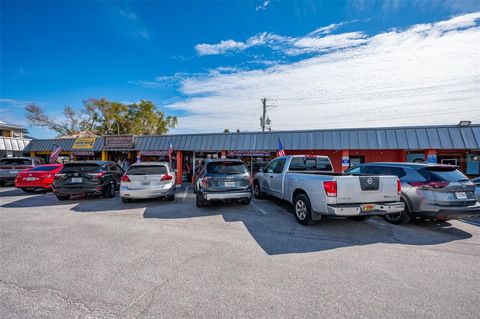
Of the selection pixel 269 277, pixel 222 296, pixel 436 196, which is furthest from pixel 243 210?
pixel 436 196

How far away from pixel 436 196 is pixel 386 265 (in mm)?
3156

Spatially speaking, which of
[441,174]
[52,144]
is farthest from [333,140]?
[52,144]

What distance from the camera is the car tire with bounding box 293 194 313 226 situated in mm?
5625

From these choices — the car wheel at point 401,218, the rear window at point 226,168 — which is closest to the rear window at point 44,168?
the rear window at point 226,168

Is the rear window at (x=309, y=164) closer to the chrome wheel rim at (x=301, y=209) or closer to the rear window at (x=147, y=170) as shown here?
the chrome wheel rim at (x=301, y=209)

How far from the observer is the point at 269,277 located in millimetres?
3178

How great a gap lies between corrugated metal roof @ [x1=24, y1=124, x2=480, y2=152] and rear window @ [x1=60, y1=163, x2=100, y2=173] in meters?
7.43

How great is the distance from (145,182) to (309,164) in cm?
609

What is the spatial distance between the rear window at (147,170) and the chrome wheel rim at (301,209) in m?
5.25

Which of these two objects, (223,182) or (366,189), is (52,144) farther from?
(366,189)

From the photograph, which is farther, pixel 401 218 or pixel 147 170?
pixel 147 170

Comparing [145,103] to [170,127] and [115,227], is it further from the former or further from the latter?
[115,227]

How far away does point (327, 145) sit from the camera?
45.3 ft

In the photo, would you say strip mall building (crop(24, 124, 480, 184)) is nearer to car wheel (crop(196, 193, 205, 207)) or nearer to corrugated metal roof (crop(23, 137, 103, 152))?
corrugated metal roof (crop(23, 137, 103, 152))
